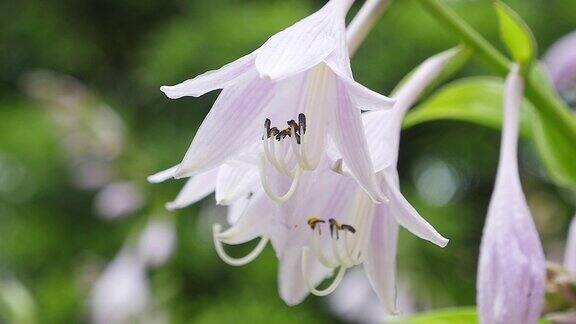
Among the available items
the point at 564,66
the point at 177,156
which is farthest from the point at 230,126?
the point at 177,156

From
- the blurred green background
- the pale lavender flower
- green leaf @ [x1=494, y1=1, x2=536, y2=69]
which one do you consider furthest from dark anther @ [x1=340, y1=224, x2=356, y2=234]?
the blurred green background

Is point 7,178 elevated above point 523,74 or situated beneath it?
elevated above

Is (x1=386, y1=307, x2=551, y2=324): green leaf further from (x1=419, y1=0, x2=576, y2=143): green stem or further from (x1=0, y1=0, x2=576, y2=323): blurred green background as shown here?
(x1=0, y1=0, x2=576, y2=323): blurred green background

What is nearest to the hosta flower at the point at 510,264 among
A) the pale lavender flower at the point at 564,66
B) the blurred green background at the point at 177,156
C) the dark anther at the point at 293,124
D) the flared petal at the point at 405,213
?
the flared petal at the point at 405,213

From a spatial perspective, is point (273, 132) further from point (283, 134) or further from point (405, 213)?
point (405, 213)

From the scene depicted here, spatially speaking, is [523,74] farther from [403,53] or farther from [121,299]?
[403,53]

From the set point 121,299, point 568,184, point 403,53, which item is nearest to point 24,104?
point 403,53
